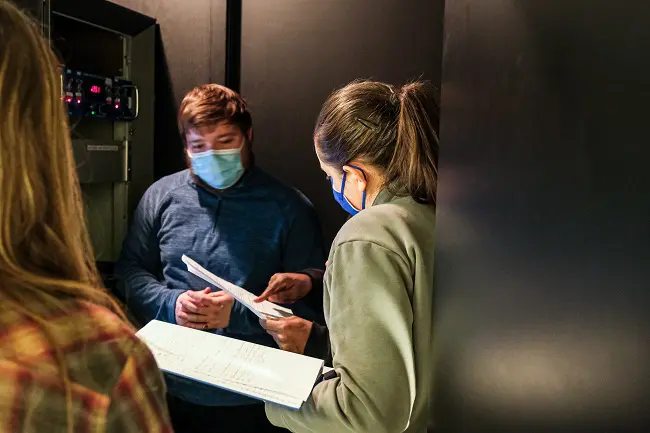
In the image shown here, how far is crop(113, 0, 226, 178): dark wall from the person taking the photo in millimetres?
2121

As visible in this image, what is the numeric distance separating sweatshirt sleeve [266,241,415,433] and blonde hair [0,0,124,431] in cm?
36

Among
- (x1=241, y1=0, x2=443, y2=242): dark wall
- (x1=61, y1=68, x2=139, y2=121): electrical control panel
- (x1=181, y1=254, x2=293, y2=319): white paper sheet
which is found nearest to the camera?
(x1=181, y1=254, x2=293, y2=319): white paper sheet

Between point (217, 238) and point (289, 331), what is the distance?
366mm

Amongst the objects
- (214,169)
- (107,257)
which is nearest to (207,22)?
(214,169)

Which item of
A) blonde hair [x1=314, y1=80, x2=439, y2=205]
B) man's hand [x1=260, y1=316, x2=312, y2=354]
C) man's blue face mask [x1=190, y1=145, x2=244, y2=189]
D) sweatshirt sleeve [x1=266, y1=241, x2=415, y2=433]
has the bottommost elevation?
man's hand [x1=260, y1=316, x2=312, y2=354]

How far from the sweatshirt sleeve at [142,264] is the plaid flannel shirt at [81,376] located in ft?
4.05

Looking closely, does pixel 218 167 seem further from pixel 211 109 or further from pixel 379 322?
pixel 379 322

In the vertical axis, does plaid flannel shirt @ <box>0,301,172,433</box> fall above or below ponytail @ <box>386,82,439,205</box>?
below

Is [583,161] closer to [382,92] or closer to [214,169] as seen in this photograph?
[382,92]

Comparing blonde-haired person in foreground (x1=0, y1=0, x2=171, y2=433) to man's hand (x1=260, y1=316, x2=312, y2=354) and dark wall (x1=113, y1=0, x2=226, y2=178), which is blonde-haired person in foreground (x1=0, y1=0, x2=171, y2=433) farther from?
dark wall (x1=113, y1=0, x2=226, y2=178)

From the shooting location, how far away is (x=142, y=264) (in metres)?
1.88

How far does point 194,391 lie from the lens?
1780 mm

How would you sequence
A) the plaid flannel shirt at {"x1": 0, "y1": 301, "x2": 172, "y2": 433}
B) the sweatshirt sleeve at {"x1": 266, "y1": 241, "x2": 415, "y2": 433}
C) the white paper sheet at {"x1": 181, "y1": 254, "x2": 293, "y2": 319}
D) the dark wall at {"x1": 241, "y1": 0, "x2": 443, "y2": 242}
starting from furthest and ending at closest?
the dark wall at {"x1": 241, "y1": 0, "x2": 443, "y2": 242} < the white paper sheet at {"x1": 181, "y1": 254, "x2": 293, "y2": 319} < the sweatshirt sleeve at {"x1": 266, "y1": 241, "x2": 415, "y2": 433} < the plaid flannel shirt at {"x1": 0, "y1": 301, "x2": 172, "y2": 433}

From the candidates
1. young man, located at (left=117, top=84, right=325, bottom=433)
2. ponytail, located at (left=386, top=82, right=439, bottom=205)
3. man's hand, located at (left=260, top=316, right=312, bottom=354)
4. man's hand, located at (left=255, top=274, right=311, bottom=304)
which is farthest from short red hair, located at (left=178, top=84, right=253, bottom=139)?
ponytail, located at (left=386, top=82, right=439, bottom=205)
